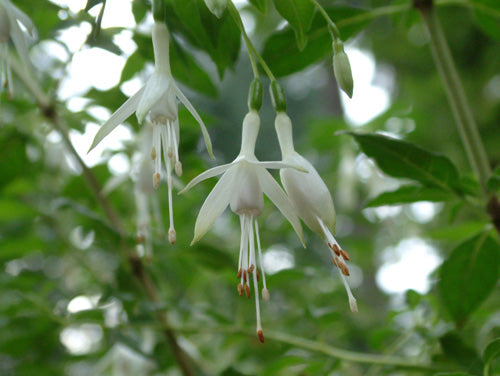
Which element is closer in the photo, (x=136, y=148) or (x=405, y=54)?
(x=136, y=148)

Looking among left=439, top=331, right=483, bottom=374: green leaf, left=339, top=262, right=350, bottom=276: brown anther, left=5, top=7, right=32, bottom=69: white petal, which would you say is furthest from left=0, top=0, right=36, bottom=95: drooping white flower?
left=439, top=331, right=483, bottom=374: green leaf

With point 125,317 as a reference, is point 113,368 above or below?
below

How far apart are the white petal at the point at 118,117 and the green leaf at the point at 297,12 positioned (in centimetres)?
20

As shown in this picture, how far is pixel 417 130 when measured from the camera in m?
1.87

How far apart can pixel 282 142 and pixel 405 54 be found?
7.00 feet

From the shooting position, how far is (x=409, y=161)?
786 mm

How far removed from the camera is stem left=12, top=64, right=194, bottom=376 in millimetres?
1128

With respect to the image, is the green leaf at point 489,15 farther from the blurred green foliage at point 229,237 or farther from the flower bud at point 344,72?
the flower bud at point 344,72

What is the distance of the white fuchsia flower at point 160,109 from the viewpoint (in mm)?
637

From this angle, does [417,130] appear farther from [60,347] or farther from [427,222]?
[60,347]

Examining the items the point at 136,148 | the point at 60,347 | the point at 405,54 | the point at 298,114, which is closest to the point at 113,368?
the point at 60,347

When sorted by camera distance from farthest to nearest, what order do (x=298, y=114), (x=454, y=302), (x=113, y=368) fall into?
Answer: (x=298, y=114) → (x=113, y=368) → (x=454, y=302)

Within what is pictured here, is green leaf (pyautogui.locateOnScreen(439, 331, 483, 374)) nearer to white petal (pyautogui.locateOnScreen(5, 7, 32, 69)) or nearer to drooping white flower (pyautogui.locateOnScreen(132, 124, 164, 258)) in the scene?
drooping white flower (pyautogui.locateOnScreen(132, 124, 164, 258))

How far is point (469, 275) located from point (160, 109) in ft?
2.01
